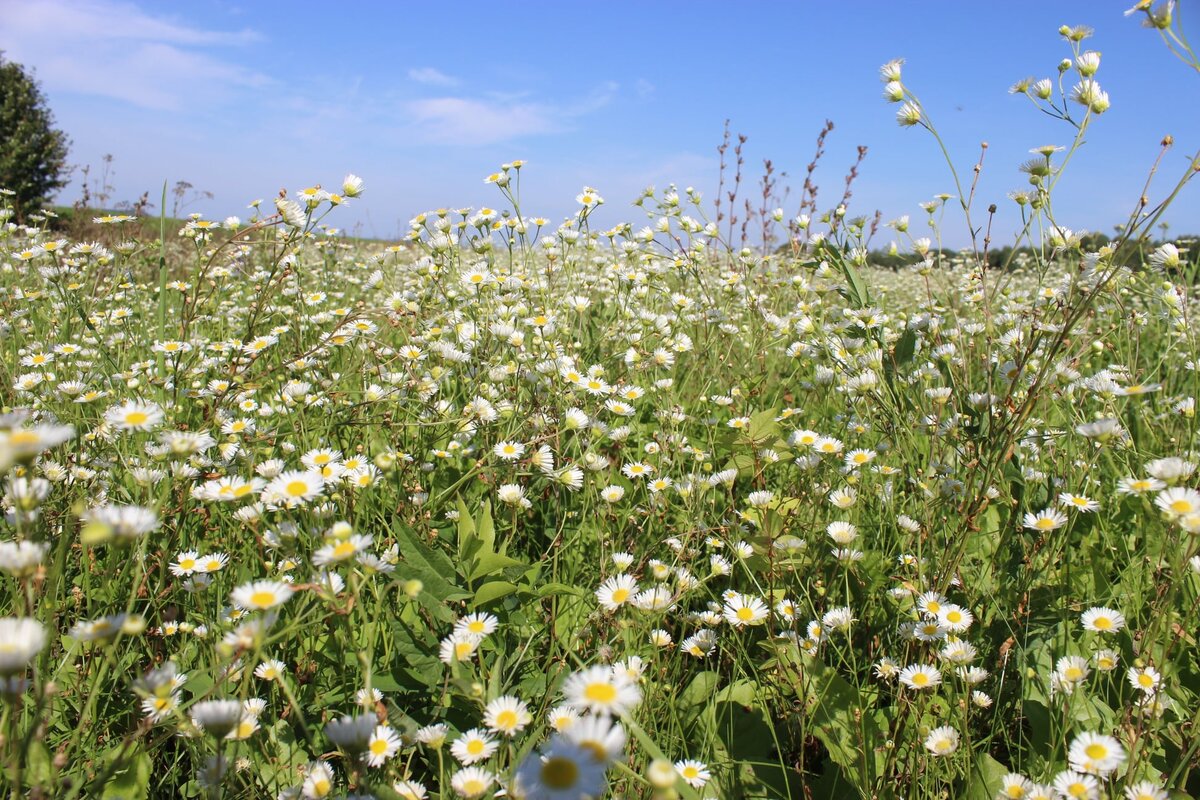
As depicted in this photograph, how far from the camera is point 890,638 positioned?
5.39ft

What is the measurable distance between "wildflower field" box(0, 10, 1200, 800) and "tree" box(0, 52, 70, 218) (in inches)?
649

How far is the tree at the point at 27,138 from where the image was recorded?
15.1 m

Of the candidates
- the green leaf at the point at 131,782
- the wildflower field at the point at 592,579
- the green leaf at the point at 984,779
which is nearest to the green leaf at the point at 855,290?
the wildflower field at the point at 592,579

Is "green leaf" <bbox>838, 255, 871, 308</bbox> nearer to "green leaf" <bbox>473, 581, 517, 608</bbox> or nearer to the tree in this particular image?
"green leaf" <bbox>473, 581, 517, 608</bbox>

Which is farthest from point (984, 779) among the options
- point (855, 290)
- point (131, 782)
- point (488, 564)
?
point (855, 290)

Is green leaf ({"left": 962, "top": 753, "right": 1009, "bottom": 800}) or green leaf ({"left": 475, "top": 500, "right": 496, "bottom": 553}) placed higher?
green leaf ({"left": 475, "top": 500, "right": 496, "bottom": 553})

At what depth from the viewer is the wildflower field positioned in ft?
3.52

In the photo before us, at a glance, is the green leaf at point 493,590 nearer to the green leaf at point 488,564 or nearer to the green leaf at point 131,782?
the green leaf at point 488,564

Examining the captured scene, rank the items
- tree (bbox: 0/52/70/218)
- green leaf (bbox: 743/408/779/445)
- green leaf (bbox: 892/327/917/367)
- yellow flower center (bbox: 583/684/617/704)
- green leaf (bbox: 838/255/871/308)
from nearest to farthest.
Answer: yellow flower center (bbox: 583/684/617/704) < green leaf (bbox: 743/408/779/445) < green leaf (bbox: 838/255/871/308) < green leaf (bbox: 892/327/917/367) < tree (bbox: 0/52/70/218)

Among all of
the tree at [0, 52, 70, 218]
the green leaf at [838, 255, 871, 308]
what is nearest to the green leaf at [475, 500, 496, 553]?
the green leaf at [838, 255, 871, 308]

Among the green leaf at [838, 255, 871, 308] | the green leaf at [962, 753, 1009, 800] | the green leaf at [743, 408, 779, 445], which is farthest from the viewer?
the green leaf at [838, 255, 871, 308]

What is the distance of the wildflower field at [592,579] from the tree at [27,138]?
54.1ft

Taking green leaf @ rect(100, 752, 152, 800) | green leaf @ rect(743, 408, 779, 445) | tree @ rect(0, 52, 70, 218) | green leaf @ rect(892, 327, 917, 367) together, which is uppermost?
tree @ rect(0, 52, 70, 218)

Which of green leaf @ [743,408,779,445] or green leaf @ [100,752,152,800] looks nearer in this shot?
green leaf @ [100,752,152,800]
